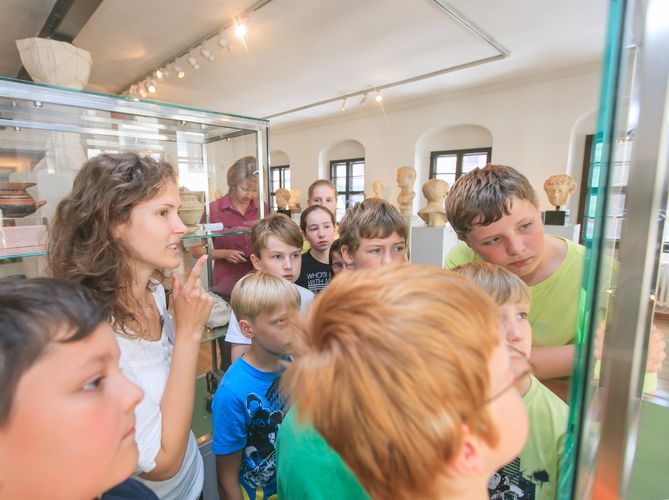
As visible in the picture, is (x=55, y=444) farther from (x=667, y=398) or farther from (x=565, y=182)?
(x=565, y=182)

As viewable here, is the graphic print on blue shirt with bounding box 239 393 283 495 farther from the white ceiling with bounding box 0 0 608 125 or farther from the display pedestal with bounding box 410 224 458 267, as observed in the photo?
the white ceiling with bounding box 0 0 608 125

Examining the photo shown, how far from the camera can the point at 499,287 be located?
85 cm

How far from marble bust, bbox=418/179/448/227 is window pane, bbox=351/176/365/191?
4.44m

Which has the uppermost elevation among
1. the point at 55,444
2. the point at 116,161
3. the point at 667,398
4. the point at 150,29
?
the point at 150,29

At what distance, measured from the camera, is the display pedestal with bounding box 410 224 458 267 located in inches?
175

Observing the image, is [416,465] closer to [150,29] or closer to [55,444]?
[55,444]

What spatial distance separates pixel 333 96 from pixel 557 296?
6452 mm

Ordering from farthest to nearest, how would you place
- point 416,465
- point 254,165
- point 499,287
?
point 254,165 < point 499,287 < point 416,465

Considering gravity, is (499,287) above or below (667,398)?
above

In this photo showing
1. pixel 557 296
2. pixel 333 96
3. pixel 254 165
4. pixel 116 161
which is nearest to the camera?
pixel 116 161

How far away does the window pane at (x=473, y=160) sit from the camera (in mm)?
6770

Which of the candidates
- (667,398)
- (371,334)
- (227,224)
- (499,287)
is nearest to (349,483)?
(371,334)

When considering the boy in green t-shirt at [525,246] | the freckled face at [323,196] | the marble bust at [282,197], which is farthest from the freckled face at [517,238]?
the marble bust at [282,197]

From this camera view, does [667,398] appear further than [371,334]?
Yes
